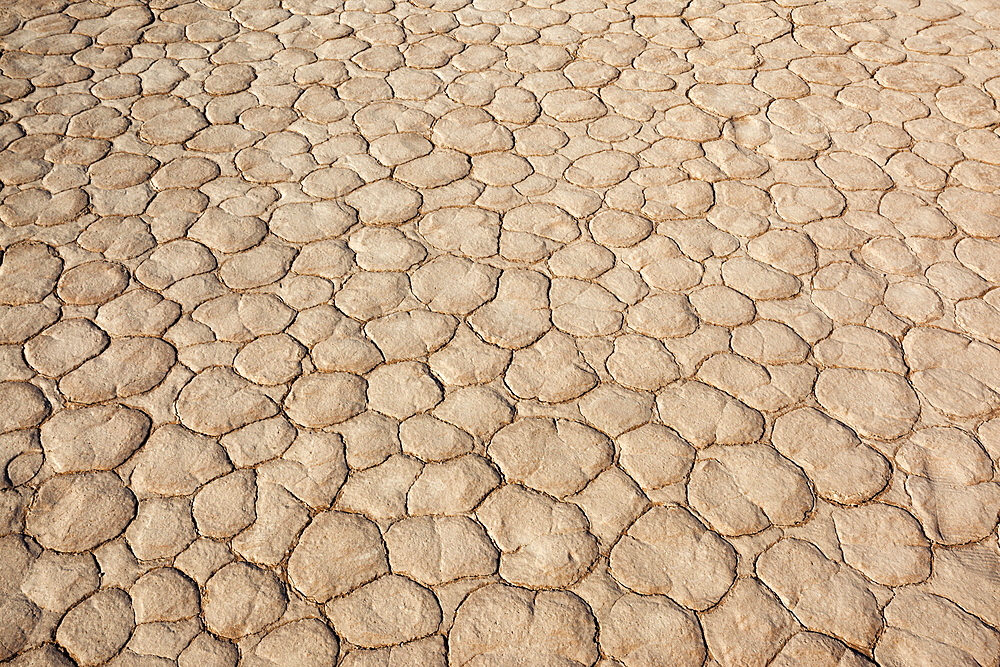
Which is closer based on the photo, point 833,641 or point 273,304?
point 833,641

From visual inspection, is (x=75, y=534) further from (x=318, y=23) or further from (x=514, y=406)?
(x=318, y=23)

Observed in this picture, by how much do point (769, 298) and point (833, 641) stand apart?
4.21 feet

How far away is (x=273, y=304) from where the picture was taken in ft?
9.36

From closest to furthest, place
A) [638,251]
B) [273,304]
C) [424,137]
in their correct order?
[273,304] → [638,251] → [424,137]

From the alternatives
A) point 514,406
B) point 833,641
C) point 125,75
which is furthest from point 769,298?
point 125,75

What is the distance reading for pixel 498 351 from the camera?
8.89 ft

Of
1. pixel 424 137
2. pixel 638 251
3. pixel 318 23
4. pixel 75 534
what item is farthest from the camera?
pixel 318 23

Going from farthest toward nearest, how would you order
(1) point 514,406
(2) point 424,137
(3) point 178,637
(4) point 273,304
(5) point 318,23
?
(5) point 318,23, (2) point 424,137, (4) point 273,304, (1) point 514,406, (3) point 178,637

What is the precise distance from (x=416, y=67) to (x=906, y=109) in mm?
2400

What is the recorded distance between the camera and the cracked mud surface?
2.05 meters

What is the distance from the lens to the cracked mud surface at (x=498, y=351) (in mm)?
2047

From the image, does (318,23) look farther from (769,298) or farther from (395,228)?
(769,298)

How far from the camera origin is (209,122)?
3.73 meters

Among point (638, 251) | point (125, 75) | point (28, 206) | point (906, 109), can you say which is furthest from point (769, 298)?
point (125, 75)
